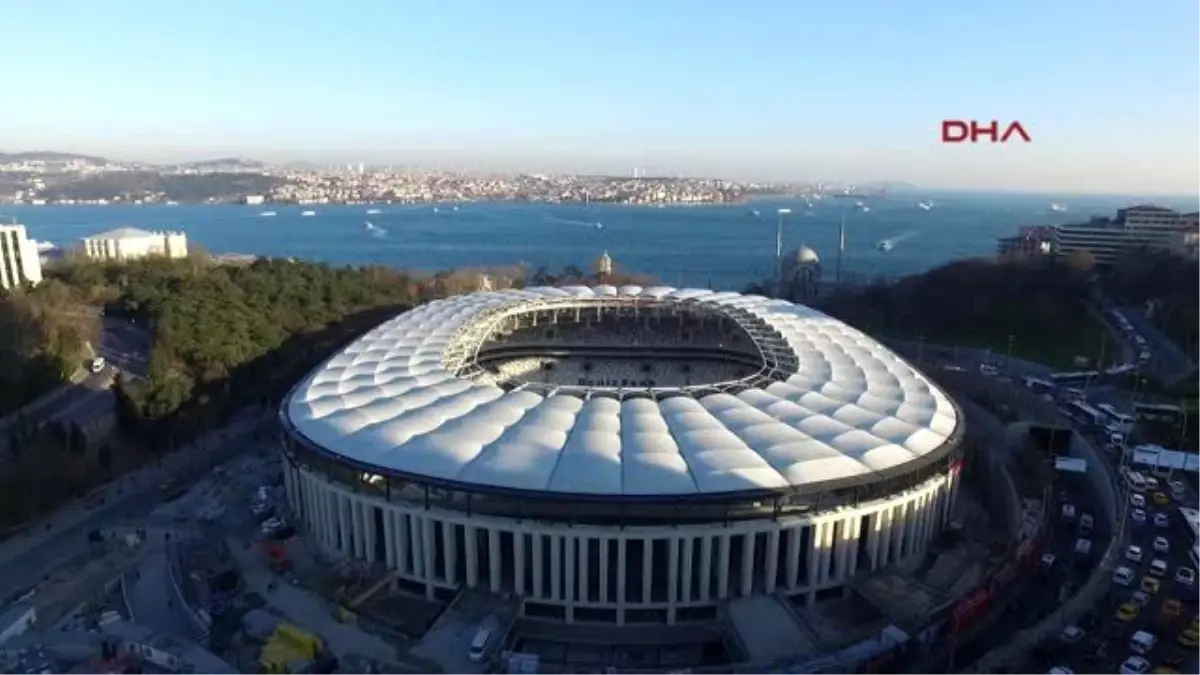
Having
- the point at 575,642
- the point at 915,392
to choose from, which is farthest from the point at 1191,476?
the point at 575,642

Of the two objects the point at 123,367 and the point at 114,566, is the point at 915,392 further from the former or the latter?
the point at 123,367

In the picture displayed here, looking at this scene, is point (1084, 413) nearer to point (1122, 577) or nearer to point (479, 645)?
point (1122, 577)

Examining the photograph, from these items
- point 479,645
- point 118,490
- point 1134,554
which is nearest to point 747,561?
point 479,645

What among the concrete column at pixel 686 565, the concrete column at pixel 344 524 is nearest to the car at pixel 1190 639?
the concrete column at pixel 686 565

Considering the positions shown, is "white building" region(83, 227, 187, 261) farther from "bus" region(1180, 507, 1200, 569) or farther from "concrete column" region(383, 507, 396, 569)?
"bus" region(1180, 507, 1200, 569)

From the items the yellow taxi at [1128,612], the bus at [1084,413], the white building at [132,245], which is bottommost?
the yellow taxi at [1128,612]

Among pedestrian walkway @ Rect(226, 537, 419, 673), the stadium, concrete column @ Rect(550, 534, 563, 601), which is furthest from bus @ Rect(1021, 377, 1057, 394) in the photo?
pedestrian walkway @ Rect(226, 537, 419, 673)

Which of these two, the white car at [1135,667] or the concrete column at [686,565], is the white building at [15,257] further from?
the white car at [1135,667]

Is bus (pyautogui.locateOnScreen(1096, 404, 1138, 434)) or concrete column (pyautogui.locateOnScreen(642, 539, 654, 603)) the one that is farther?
bus (pyautogui.locateOnScreen(1096, 404, 1138, 434))
